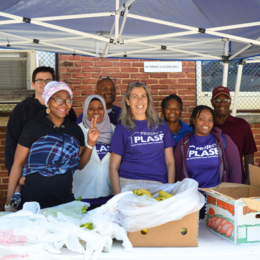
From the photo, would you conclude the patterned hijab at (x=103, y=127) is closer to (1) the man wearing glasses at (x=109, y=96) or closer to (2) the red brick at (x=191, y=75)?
(1) the man wearing glasses at (x=109, y=96)

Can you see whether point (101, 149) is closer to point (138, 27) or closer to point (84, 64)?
point (138, 27)

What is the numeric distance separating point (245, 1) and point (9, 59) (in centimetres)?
355

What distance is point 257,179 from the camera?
1.92 metres

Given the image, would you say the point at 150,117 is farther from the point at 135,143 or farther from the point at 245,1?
the point at 245,1

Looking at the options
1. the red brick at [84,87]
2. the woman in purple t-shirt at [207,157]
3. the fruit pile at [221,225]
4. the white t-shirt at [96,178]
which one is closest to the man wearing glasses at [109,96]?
the white t-shirt at [96,178]

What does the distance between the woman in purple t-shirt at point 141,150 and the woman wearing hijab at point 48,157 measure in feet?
1.37

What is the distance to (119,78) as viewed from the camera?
4805 millimetres

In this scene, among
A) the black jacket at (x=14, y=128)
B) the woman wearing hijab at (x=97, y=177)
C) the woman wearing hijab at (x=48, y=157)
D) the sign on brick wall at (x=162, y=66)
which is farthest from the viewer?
the sign on brick wall at (x=162, y=66)

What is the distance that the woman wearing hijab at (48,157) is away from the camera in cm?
204

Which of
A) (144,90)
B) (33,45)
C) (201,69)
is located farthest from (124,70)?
(144,90)

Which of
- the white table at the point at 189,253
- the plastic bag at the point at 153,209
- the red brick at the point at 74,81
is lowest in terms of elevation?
the white table at the point at 189,253

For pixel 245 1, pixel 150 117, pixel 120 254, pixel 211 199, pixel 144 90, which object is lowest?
pixel 120 254

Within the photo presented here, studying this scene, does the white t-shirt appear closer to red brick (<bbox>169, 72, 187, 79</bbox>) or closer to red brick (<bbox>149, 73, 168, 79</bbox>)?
red brick (<bbox>149, 73, 168, 79</bbox>)

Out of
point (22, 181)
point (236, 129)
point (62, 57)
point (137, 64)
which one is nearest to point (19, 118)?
point (22, 181)
